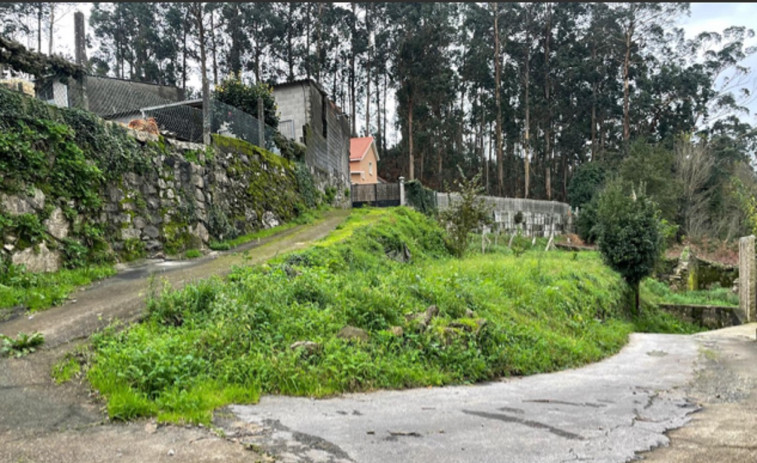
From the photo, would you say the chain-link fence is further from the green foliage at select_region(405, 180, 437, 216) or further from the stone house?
the stone house

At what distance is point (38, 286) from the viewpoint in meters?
6.57

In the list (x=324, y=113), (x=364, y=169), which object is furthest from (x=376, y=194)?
(x=364, y=169)

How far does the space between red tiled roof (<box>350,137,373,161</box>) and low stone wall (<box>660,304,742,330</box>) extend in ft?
81.3

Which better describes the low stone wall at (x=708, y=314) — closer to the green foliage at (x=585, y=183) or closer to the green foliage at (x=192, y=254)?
the green foliage at (x=192, y=254)

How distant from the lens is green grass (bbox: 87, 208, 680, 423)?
418 centimetres

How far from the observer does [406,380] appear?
5121 millimetres

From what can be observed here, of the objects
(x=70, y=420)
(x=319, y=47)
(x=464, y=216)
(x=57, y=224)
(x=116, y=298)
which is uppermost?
(x=319, y=47)

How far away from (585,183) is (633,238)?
20.8 meters

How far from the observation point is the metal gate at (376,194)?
23.2 m

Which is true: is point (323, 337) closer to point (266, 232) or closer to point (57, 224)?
point (57, 224)

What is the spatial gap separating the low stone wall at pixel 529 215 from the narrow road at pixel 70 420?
20033 mm

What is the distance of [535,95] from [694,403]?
3986 cm

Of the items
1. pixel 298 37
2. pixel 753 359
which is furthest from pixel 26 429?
pixel 298 37

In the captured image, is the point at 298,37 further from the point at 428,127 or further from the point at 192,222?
the point at 192,222
